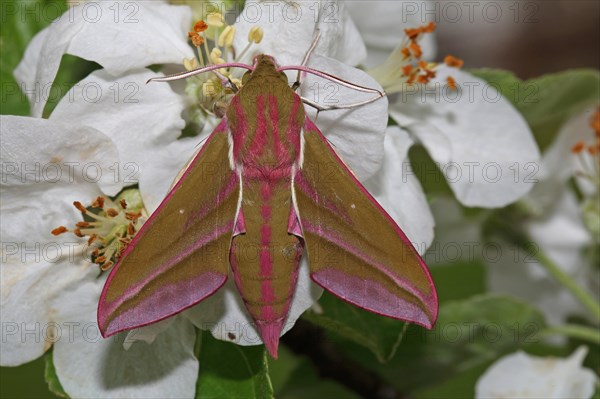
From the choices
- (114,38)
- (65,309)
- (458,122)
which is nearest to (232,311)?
(65,309)

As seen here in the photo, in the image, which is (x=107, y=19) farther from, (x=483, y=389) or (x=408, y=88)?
(x=483, y=389)

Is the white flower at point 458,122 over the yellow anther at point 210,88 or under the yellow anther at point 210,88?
under

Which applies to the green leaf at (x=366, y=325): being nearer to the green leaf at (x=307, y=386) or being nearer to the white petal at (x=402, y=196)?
the white petal at (x=402, y=196)

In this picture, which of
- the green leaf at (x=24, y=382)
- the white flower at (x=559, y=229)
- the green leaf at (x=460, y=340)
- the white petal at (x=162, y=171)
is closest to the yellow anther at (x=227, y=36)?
the white petal at (x=162, y=171)

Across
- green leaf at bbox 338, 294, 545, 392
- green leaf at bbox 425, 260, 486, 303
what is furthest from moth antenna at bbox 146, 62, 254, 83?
green leaf at bbox 425, 260, 486, 303

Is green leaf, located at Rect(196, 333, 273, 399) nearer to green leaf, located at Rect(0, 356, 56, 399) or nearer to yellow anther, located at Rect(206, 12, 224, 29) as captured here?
yellow anther, located at Rect(206, 12, 224, 29)

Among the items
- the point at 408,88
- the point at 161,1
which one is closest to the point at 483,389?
the point at 408,88

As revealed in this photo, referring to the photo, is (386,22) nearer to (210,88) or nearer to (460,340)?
(210,88)
